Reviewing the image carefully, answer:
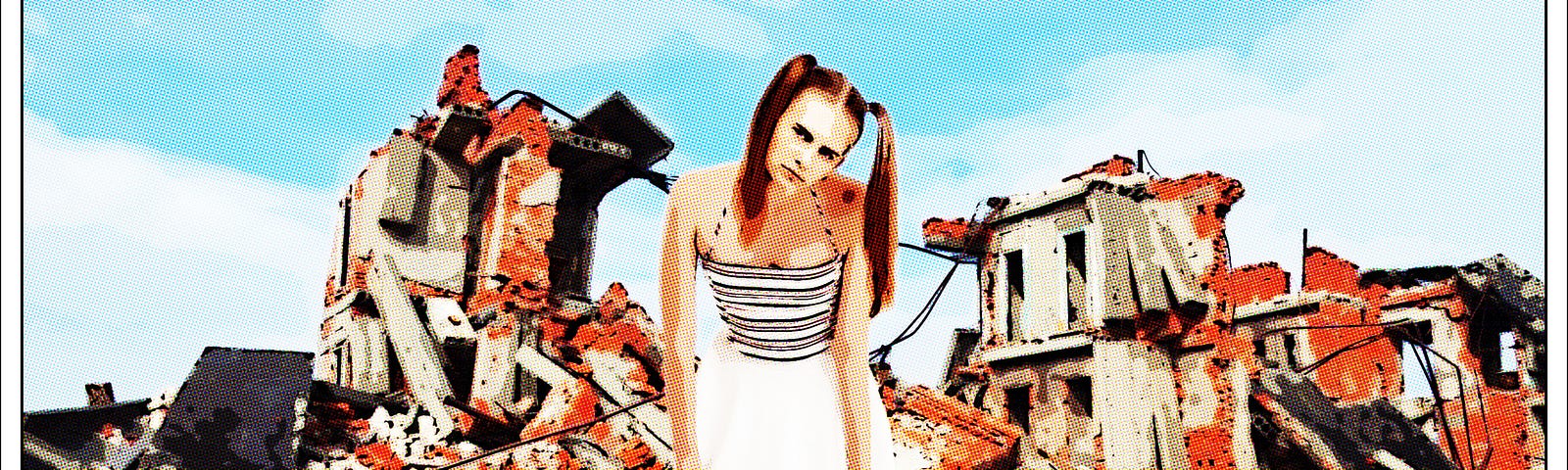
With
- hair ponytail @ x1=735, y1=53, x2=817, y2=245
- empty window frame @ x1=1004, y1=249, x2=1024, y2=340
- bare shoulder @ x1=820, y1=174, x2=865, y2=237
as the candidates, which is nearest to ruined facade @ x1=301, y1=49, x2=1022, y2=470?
empty window frame @ x1=1004, y1=249, x2=1024, y2=340

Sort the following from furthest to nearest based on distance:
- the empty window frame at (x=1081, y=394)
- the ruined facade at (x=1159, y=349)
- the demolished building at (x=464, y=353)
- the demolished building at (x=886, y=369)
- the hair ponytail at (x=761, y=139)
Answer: the empty window frame at (x=1081, y=394)
the ruined facade at (x=1159, y=349)
the demolished building at (x=886, y=369)
the demolished building at (x=464, y=353)
the hair ponytail at (x=761, y=139)

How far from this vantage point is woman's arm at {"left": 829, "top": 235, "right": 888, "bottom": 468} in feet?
9.59

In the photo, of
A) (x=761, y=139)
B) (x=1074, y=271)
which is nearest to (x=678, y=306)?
(x=761, y=139)

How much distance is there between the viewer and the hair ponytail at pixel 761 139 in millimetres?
2818

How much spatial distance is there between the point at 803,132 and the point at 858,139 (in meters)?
0.17

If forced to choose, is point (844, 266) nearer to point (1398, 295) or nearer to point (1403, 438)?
point (1403, 438)

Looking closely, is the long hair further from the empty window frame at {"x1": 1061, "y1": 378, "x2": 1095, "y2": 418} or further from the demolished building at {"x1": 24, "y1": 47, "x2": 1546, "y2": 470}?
the empty window frame at {"x1": 1061, "y1": 378, "x2": 1095, "y2": 418}

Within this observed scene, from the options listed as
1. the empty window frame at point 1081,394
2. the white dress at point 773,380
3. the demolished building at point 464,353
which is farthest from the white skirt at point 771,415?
the empty window frame at point 1081,394

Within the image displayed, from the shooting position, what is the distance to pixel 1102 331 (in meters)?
13.7

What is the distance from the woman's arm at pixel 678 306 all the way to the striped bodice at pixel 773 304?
0.07 meters

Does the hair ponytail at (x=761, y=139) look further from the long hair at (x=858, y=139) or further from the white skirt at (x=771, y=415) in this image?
the white skirt at (x=771, y=415)

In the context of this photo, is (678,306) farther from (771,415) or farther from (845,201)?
(845,201)

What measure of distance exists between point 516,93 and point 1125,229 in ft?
25.4

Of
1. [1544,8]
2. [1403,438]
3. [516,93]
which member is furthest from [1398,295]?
[1544,8]
